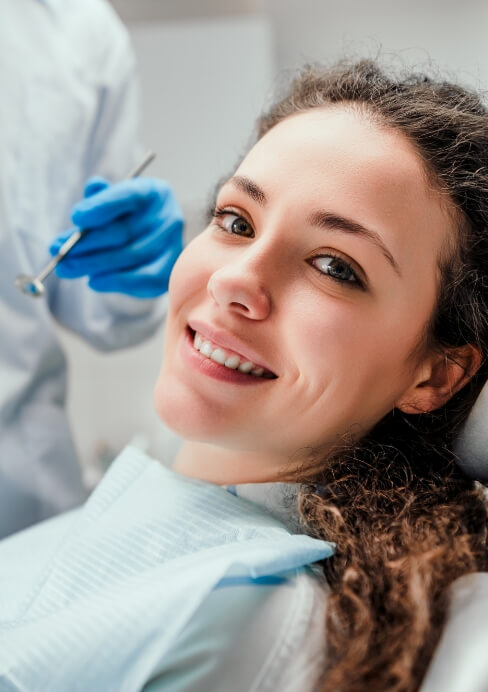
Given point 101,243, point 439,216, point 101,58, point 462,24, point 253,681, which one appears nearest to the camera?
point 253,681

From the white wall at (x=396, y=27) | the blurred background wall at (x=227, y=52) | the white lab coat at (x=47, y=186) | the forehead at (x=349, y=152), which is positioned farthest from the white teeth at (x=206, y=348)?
the white wall at (x=396, y=27)

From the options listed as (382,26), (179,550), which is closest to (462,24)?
(382,26)

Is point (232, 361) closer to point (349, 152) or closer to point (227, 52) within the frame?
point (349, 152)

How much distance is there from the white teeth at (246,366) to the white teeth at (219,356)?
23mm

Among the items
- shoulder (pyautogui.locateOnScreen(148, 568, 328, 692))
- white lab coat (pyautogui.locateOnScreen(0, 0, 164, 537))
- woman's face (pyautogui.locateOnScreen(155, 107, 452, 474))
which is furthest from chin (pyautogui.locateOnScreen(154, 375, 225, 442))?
white lab coat (pyautogui.locateOnScreen(0, 0, 164, 537))

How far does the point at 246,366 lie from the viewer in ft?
3.10

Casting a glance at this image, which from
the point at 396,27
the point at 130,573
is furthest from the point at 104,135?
the point at 396,27

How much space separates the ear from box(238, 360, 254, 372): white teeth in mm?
214

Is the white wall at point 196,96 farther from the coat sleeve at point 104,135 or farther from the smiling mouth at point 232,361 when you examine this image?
the smiling mouth at point 232,361

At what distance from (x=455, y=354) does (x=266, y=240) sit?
0.30 metres

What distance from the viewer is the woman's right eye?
3.36 feet

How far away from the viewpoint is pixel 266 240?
920 mm

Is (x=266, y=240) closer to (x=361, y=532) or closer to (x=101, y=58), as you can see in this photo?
(x=361, y=532)

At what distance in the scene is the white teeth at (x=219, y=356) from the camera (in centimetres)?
94
